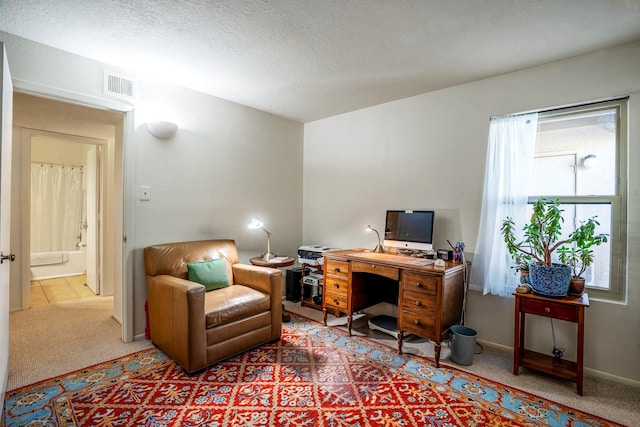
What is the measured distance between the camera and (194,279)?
269 cm

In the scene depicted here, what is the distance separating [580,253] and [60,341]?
4.24 metres

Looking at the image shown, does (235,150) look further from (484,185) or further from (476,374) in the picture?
(476,374)

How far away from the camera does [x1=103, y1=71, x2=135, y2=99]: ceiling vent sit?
8.45 ft

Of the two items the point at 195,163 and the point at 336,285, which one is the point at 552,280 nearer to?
the point at 336,285

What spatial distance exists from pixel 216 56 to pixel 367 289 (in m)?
2.48

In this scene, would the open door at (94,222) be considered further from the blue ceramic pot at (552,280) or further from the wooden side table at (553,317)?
the blue ceramic pot at (552,280)

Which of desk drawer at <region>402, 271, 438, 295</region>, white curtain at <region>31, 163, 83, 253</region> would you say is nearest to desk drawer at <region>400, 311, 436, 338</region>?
desk drawer at <region>402, 271, 438, 295</region>

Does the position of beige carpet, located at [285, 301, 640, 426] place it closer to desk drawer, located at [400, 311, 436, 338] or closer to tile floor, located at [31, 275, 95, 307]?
desk drawer, located at [400, 311, 436, 338]

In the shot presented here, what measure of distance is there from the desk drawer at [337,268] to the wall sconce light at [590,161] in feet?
6.79

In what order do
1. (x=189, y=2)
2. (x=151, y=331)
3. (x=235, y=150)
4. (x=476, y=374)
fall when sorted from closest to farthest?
(x=189, y=2) → (x=476, y=374) → (x=151, y=331) → (x=235, y=150)

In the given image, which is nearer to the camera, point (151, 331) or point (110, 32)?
point (110, 32)

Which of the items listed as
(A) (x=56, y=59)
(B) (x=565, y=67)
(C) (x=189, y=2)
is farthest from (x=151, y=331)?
(B) (x=565, y=67)

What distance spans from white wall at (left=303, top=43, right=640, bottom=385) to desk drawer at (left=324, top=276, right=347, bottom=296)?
725 millimetres

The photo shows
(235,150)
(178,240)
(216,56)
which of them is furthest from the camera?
(235,150)
